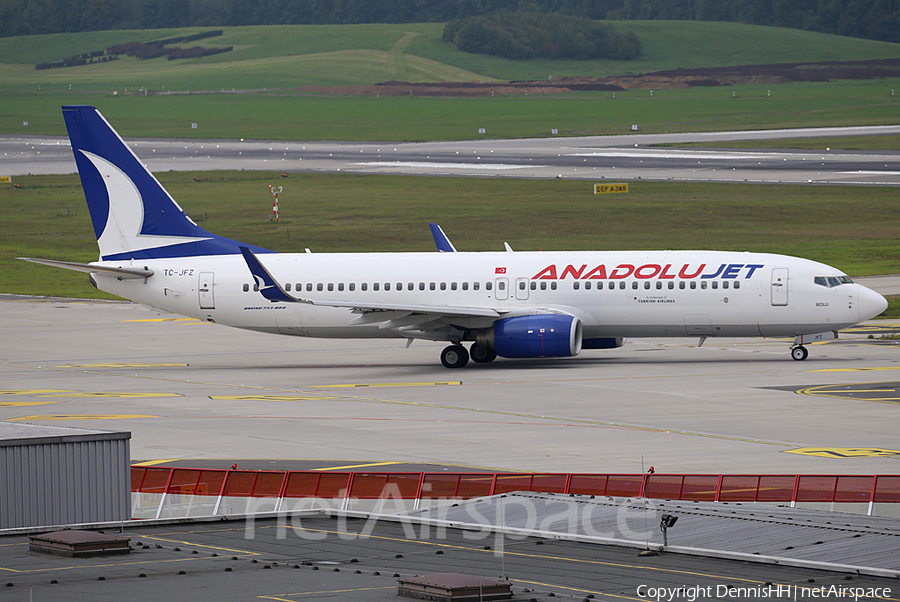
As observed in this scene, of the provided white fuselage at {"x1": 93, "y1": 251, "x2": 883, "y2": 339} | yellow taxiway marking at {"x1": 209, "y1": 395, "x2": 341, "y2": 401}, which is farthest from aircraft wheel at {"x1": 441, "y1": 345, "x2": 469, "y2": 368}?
yellow taxiway marking at {"x1": 209, "y1": 395, "x2": 341, "y2": 401}

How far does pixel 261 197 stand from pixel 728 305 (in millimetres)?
75231

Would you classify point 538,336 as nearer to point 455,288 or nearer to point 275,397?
point 455,288

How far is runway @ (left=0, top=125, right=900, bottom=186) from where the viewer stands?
125 meters

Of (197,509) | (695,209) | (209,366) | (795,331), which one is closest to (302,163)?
(695,209)

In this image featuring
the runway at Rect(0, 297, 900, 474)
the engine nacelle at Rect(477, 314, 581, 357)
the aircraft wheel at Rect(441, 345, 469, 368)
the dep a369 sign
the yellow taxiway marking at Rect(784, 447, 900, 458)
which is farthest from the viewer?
the dep a369 sign

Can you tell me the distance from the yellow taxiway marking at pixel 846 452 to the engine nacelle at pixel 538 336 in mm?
17356

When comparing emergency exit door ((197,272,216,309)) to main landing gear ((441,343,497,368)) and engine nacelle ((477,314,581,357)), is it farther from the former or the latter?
engine nacelle ((477,314,581,357))

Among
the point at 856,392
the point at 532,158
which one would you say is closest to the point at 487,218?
the point at 532,158

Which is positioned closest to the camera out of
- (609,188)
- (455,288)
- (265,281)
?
(265,281)

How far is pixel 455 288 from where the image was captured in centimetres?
5384

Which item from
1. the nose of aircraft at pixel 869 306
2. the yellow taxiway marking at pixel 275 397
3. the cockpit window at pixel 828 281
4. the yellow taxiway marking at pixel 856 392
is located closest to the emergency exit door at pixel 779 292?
the cockpit window at pixel 828 281

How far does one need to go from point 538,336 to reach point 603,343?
14.9 ft

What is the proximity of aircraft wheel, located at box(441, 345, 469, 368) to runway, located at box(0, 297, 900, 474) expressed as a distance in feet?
1.19

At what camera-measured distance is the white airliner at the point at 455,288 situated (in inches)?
2014
